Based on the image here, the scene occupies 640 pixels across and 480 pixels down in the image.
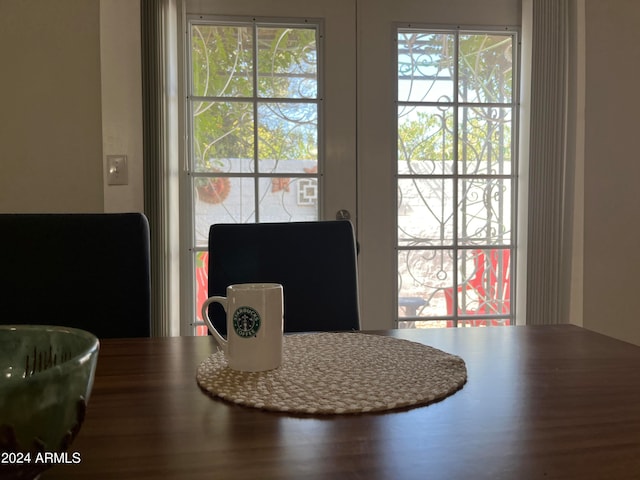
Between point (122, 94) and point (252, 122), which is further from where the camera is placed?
point (252, 122)

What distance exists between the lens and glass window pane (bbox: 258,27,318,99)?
2.07 metres

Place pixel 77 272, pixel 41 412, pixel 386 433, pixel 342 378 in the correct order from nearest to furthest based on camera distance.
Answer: pixel 41 412, pixel 386 433, pixel 342 378, pixel 77 272

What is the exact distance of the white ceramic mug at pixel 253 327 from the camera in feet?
2.33

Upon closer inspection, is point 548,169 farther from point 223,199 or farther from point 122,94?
point 122,94

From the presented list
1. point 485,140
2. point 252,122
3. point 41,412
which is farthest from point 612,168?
point 41,412

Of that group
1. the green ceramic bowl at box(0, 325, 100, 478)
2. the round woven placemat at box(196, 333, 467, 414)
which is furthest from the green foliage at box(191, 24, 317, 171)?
the green ceramic bowl at box(0, 325, 100, 478)

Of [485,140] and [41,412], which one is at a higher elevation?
[485,140]

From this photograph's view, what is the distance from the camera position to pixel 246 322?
2.34 feet

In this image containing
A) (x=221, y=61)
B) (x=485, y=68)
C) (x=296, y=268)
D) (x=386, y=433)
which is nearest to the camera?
(x=386, y=433)

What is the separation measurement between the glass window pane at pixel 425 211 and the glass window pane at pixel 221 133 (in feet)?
2.09

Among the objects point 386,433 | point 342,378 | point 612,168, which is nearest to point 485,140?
point 612,168

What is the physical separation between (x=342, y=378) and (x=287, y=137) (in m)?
1.53

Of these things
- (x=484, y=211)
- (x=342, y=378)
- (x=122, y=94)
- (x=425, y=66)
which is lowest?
(x=342, y=378)

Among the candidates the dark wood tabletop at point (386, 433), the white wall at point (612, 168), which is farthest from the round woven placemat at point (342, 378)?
the white wall at point (612, 168)
